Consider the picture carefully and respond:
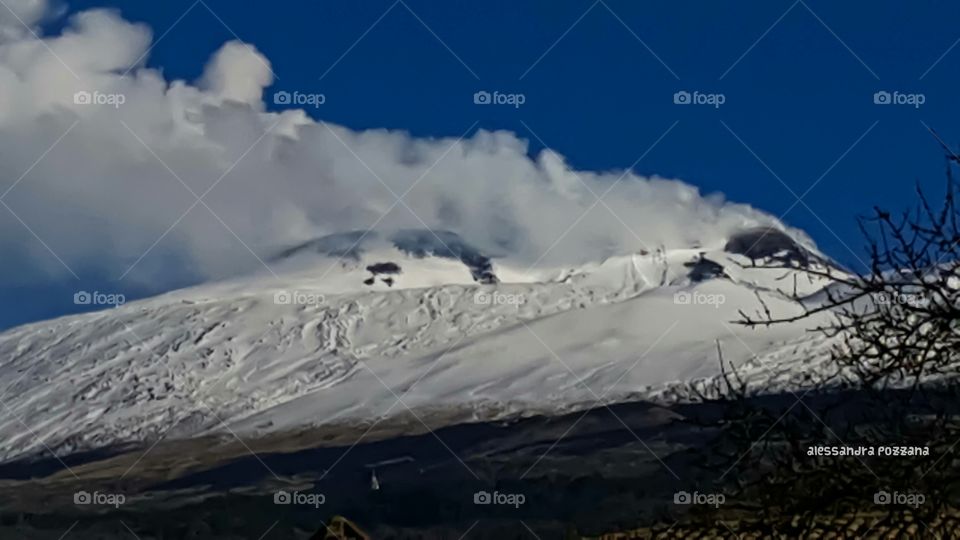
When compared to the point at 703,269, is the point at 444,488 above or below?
below

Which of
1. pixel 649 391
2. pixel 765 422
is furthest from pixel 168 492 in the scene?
pixel 765 422

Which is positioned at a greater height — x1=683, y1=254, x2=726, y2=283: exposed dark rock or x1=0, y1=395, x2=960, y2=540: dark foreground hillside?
x1=683, y1=254, x2=726, y2=283: exposed dark rock

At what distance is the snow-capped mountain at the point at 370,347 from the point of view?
314 ft

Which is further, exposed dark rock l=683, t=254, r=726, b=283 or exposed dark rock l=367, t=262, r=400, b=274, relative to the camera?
exposed dark rock l=367, t=262, r=400, b=274

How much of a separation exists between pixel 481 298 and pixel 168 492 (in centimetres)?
6454

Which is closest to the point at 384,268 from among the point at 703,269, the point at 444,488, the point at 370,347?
the point at 370,347

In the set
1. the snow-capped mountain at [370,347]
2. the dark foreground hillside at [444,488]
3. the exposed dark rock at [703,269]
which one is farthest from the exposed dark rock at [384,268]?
the dark foreground hillside at [444,488]

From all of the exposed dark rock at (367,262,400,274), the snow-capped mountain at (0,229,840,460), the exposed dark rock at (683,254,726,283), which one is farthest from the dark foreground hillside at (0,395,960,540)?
the exposed dark rock at (367,262,400,274)

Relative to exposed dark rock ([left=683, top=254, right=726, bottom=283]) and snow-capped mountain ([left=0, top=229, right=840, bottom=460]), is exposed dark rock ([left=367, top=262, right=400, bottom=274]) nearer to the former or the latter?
snow-capped mountain ([left=0, top=229, right=840, bottom=460])

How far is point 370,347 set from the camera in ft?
369

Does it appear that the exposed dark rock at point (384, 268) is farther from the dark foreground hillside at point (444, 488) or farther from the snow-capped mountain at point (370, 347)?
the dark foreground hillside at point (444, 488)

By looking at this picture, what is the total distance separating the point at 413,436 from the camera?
8050 cm

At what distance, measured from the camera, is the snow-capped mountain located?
314ft

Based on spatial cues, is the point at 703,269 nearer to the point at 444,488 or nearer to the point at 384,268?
the point at 384,268
